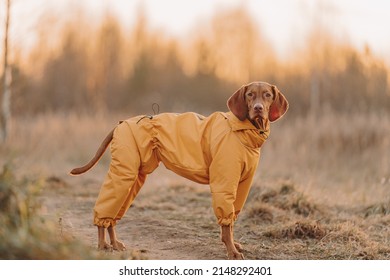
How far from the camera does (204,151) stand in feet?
17.6

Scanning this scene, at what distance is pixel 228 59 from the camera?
2159 cm

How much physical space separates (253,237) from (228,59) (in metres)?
15.8

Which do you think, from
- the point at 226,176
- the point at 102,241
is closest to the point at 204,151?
the point at 226,176

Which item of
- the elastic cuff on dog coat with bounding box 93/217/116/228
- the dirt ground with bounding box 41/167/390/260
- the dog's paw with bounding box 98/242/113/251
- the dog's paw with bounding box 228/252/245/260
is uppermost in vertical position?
the elastic cuff on dog coat with bounding box 93/217/116/228

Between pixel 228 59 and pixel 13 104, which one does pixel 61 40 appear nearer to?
pixel 228 59

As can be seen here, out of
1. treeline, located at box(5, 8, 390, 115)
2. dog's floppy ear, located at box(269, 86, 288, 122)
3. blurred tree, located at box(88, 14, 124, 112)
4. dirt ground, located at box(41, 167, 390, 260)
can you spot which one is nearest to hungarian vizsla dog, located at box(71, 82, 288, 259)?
dog's floppy ear, located at box(269, 86, 288, 122)

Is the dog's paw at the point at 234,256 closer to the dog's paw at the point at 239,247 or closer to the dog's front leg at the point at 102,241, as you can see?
the dog's paw at the point at 239,247

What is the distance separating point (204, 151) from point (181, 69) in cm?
1950

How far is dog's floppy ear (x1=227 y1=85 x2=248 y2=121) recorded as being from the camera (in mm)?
5296

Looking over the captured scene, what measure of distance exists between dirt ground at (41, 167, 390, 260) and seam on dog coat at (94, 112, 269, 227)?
0.48 meters

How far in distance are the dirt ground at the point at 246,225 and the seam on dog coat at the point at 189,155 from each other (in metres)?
0.48

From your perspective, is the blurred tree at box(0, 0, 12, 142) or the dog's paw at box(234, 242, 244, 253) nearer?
the dog's paw at box(234, 242, 244, 253)

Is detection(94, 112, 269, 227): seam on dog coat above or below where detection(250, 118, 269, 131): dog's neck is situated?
below

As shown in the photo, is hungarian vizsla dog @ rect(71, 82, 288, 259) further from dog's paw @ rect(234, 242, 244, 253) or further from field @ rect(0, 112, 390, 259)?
field @ rect(0, 112, 390, 259)
